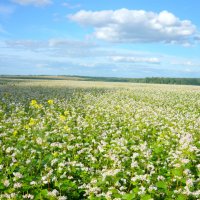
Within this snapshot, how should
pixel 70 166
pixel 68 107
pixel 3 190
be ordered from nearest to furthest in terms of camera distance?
pixel 3 190 < pixel 70 166 < pixel 68 107

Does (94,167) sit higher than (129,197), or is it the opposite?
→ (129,197)

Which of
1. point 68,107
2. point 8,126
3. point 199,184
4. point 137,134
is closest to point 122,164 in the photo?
point 199,184

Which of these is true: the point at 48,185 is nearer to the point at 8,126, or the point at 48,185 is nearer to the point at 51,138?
the point at 51,138

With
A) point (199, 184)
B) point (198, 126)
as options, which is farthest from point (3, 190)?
point (198, 126)

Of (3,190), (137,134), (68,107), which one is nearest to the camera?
(3,190)

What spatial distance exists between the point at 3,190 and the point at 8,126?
21.9ft

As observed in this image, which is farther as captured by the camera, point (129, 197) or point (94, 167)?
point (94, 167)

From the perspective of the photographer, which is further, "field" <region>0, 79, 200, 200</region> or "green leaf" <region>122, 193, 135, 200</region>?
"field" <region>0, 79, 200, 200</region>

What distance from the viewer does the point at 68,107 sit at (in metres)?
20.4

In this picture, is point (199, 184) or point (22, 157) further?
point (22, 157)

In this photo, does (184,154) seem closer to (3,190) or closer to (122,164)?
(122,164)

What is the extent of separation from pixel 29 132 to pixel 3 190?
5150 mm

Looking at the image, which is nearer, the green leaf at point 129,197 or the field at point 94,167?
Answer: the green leaf at point 129,197

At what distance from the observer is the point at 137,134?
12398mm
